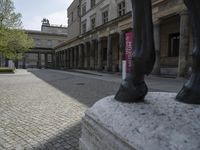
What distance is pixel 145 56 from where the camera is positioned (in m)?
2.60

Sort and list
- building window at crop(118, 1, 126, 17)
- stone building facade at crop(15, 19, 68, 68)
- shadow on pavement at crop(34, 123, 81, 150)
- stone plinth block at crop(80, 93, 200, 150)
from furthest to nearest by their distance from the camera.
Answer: stone building facade at crop(15, 19, 68, 68) < building window at crop(118, 1, 126, 17) < shadow on pavement at crop(34, 123, 81, 150) < stone plinth block at crop(80, 93, 200, 150)

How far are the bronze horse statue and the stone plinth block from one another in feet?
0.34

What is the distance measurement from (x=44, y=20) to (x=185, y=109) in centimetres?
9255

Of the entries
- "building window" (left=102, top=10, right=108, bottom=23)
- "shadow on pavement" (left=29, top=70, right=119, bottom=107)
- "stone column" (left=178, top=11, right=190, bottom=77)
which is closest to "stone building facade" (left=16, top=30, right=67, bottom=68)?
"building window" (left=102, top=10, right=108, bottom=23)

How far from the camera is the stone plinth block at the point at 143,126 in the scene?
184 cm

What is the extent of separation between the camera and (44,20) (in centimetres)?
9044

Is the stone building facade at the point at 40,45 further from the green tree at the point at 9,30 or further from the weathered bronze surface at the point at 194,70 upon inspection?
the weathered bronze surface at the point at 194,70

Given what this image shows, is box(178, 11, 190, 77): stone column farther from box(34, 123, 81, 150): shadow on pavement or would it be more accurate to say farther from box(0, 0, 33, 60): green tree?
box(0, 0, 33, 60): green tree

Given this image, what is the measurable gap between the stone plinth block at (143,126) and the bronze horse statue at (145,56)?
4.1 inches

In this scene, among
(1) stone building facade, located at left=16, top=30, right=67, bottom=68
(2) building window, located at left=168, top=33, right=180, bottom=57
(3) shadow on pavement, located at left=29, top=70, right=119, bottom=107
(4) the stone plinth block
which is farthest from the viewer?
(1) stone building facade, located at left=16, top=30, right=67, bottom=68

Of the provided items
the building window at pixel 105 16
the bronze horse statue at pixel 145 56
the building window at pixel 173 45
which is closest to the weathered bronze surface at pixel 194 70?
the bronze horse statue at pixel 145 56

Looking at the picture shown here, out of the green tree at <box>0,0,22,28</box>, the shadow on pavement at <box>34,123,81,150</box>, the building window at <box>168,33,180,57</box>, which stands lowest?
the shadow on pavement at <box>34,123,81,150</box>

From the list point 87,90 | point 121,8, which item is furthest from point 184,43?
point 121,8

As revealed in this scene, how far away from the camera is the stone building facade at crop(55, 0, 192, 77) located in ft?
49.1
